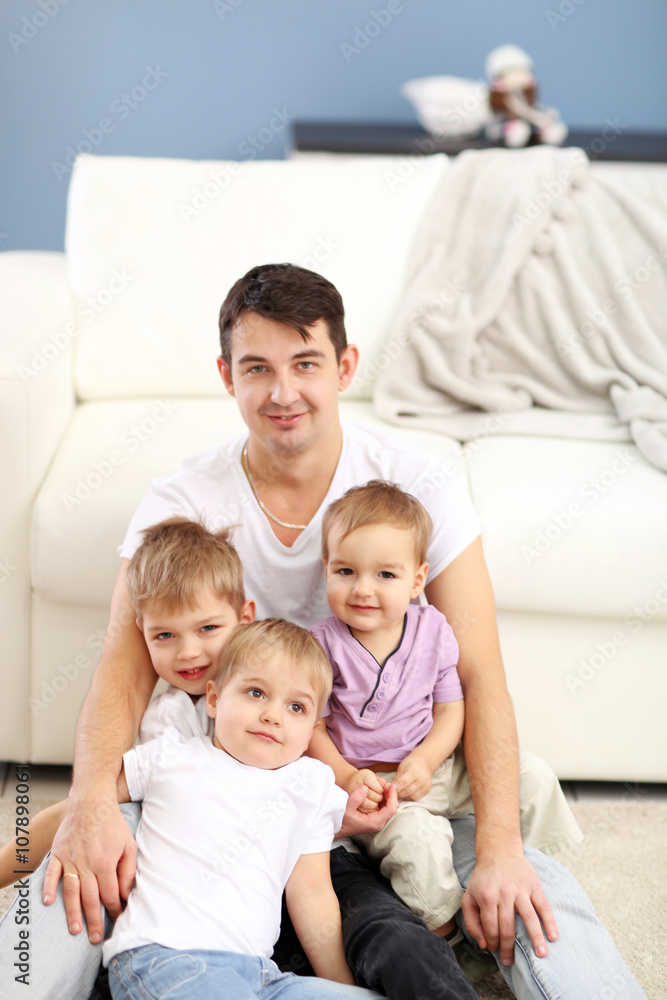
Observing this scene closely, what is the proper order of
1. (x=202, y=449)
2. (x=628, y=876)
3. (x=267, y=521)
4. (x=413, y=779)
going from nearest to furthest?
(x=413, y=779) < (x=267, y=521) < (x=628, y=876) < (x=202, y=449)

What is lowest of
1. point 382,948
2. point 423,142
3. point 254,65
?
point 382,948

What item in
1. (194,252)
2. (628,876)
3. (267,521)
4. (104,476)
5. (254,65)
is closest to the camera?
(267,521)

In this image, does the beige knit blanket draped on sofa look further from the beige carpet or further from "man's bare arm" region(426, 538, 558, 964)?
the beige carpet

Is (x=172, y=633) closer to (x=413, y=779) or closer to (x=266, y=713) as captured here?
(x=266, y=713)

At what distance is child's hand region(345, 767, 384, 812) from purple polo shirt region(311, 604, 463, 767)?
0.07 meters

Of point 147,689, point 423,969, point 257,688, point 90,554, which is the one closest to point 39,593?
point 90,554

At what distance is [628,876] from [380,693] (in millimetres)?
619

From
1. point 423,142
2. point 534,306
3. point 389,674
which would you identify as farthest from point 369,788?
point 423,142

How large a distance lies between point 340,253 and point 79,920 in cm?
144

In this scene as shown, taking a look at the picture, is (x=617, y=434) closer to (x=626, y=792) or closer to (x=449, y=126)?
(x=626, y=792)

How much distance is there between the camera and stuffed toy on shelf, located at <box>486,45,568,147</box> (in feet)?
9.28

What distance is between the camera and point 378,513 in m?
1.26

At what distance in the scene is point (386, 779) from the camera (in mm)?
1254

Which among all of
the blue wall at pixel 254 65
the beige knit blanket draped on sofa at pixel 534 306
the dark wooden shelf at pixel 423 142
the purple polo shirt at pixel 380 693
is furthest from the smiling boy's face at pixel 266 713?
the blue wall at pixel 254 65
